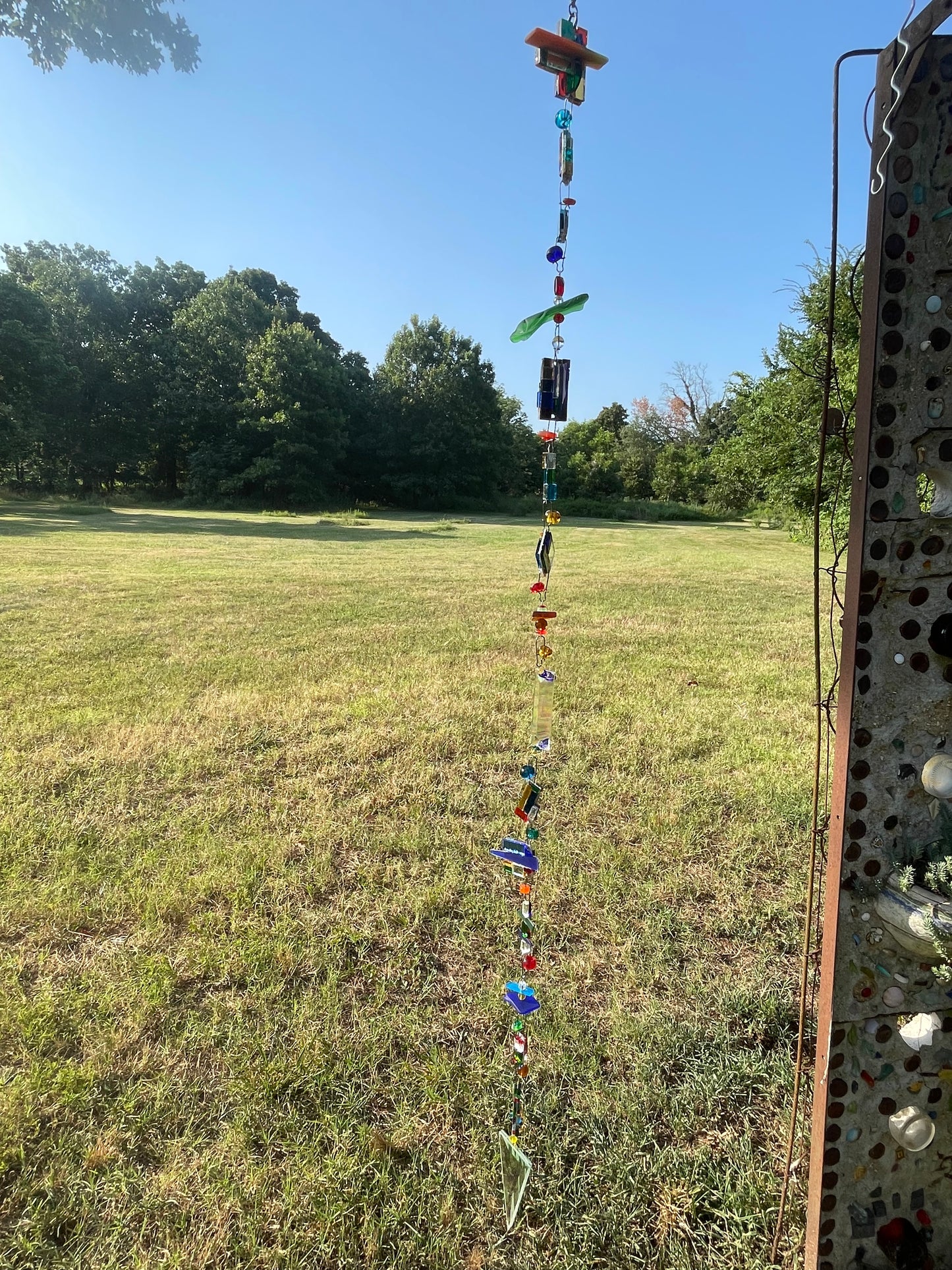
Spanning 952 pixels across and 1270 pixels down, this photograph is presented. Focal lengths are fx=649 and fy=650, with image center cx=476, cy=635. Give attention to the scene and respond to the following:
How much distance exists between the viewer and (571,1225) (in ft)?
4.32

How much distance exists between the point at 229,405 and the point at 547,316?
31452 mm

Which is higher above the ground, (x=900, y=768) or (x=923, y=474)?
(x=923, y=474)

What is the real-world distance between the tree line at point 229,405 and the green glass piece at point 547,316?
2246 centimetres

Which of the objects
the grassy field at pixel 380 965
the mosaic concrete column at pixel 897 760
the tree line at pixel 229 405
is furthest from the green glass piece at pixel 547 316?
the tree line at pixel 229 405

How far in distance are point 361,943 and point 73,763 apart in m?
2.10

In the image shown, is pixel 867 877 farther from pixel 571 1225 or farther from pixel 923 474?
pixel 571 1225

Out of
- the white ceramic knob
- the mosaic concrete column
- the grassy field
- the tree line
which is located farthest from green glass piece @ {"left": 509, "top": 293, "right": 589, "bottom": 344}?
the tree line

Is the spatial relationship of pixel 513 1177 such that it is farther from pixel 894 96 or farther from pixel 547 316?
pixel 894 96

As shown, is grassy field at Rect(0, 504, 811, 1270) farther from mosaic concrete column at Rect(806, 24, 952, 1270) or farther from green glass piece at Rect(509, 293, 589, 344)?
green glass piece at Rect(509, 293, 589, 344)

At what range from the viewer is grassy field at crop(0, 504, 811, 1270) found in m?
1.33

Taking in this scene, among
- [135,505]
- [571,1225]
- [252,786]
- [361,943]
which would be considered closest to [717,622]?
[252,786]

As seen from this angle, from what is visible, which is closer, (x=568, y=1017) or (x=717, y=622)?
(x=568, y=1017)

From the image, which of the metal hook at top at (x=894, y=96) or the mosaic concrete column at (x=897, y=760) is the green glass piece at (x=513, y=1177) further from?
the metal hook at top at (x=894, y=96)

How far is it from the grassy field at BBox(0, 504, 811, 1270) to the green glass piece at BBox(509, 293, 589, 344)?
1690 millimetres
